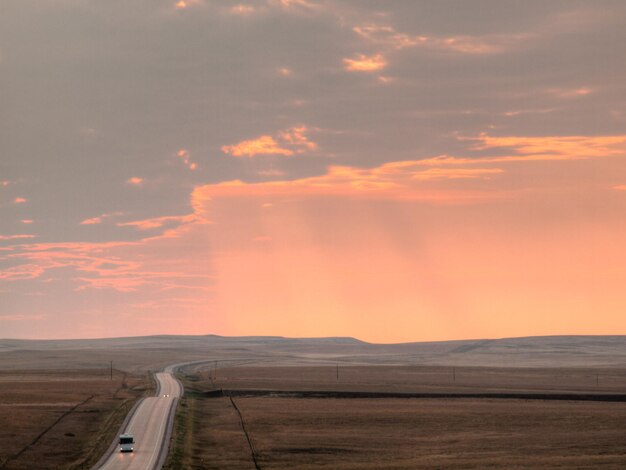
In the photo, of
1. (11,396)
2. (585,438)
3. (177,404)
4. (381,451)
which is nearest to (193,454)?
(381,451)

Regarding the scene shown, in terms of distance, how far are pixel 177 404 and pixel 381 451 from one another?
160ft

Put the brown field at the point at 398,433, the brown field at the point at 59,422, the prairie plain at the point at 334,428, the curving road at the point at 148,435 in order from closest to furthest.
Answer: the curving road at the point at 148,435 < the brown field at the point at 398,433 < the prairie plain at the point at 334,428 < the brown field at the point at 59,422

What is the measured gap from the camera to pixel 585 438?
96375 mm

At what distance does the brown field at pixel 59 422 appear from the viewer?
82375mm

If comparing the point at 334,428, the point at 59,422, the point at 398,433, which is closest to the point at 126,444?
the point at 59,422

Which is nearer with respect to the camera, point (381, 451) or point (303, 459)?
point (303, 459)

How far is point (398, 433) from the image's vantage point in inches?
4097

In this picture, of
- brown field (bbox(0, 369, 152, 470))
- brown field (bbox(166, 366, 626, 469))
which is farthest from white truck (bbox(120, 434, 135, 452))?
brown field (bbox(166, 366, 626, 469))

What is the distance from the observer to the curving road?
73500 mm

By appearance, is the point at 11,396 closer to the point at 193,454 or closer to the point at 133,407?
the point at 133,407

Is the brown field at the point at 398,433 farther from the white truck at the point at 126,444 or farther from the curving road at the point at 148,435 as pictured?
the white truck at the point at 126,444

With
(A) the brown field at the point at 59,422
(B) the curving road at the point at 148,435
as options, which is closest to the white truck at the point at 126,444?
(B) the curving road at the point at 148,435

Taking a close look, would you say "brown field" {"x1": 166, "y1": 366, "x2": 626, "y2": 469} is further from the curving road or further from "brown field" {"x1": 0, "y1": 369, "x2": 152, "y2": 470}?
"brown field" {"x1": 0, "y1": 369, "x2": 152, "y2": 470}

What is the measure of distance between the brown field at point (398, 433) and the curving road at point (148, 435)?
1.75m
